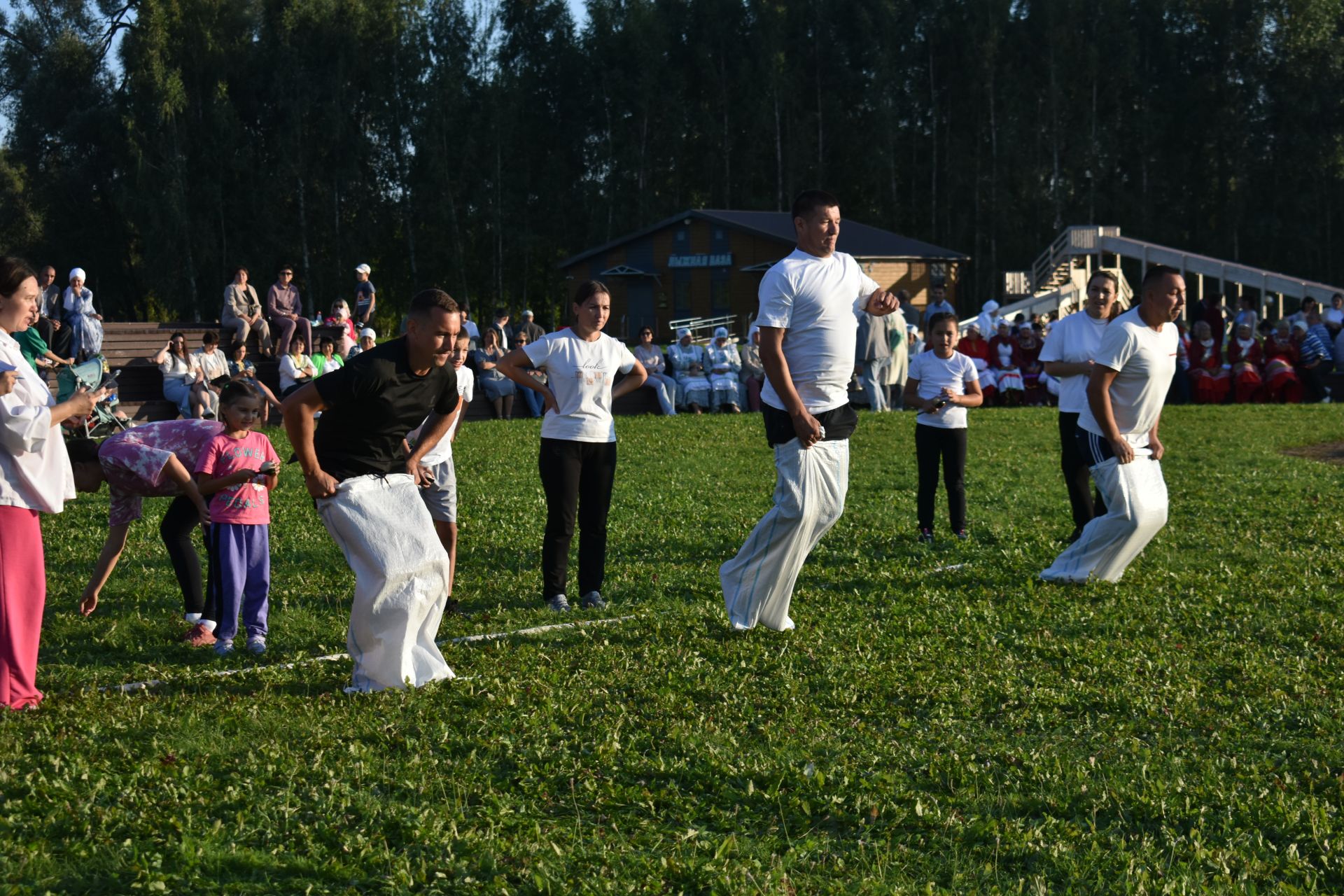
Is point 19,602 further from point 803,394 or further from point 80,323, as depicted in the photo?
point 80,323

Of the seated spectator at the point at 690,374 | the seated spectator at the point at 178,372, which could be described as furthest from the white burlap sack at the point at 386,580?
the seated spectator at the point at 690,374

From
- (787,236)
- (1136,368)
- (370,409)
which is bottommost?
(370,409)

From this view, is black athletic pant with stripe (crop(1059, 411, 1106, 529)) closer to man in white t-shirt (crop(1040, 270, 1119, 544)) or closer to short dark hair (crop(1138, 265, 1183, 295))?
man in white t-shirt (crop(1040, 270, 1119, 544))

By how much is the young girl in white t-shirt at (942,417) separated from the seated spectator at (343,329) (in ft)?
33.0

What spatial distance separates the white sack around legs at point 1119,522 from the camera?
8391 millimetres

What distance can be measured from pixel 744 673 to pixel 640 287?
45980 millimetres

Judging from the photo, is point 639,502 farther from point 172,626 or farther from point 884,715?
point 884,715

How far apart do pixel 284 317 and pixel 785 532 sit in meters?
17.1

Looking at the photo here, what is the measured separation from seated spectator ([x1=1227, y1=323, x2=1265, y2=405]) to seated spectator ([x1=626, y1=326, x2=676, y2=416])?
11.2m

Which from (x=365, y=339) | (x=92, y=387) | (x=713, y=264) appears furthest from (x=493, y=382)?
(x=713, y=264)

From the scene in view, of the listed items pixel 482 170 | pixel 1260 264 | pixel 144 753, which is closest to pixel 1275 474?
pixel 144 753

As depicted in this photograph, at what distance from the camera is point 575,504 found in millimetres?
8398

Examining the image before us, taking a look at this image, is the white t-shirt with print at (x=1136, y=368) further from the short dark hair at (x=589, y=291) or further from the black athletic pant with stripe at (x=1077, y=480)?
the short dark hair at (x=589, y=291)

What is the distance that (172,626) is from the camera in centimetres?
764
